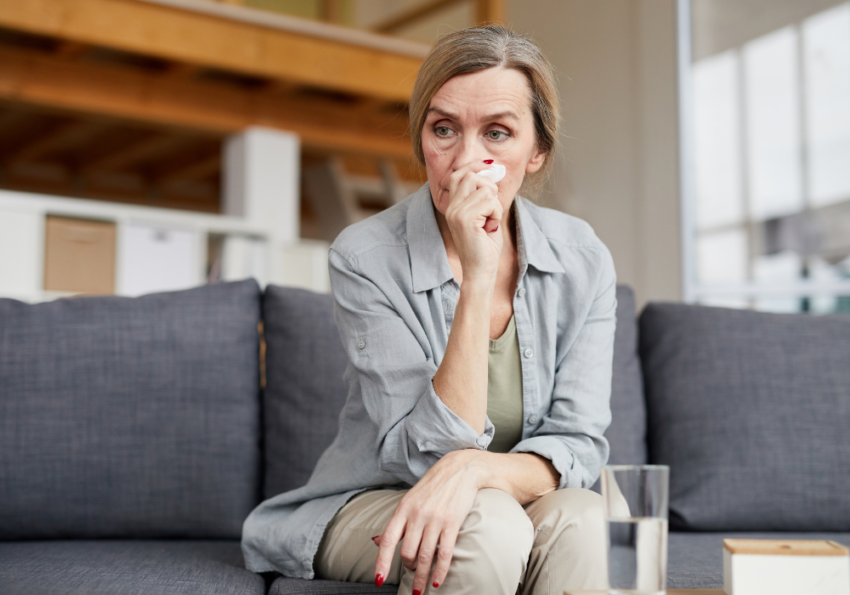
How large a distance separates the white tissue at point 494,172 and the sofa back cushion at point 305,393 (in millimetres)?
550

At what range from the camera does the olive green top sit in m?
1.29

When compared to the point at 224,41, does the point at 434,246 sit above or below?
below

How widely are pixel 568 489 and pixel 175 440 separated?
0.78 meters

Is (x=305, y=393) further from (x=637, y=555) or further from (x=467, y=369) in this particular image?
(x=637, y=555)

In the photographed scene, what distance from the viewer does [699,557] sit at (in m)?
1.39

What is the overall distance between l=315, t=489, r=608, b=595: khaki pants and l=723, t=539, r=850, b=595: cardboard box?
7.2 inches

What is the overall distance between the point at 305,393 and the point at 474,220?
2.02 ft

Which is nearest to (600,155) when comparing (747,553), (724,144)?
(724,144)

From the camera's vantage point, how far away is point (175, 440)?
1.53 metres

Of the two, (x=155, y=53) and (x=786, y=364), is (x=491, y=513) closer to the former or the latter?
(x=786, y=364)

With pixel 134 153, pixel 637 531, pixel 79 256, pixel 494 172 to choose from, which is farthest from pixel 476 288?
pixel 134 153

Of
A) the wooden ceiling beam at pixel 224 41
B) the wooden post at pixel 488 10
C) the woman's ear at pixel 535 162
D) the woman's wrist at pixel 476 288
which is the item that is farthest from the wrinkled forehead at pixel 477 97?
the wooden post at pixel 488 10

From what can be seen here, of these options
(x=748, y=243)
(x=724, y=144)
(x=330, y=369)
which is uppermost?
(x=724, y=144)

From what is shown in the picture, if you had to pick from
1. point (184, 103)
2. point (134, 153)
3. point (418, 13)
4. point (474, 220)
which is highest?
point (418, 13)
